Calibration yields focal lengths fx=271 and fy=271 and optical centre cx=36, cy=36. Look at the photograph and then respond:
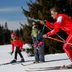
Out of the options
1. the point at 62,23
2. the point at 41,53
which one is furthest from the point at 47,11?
the point at 62,23

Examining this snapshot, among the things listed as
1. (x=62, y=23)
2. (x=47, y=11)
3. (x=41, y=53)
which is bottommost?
(x=41, y=53)

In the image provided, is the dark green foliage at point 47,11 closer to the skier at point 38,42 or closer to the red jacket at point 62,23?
the skier at point 38,42

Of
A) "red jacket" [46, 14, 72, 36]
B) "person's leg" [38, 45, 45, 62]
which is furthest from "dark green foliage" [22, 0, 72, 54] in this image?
"red jacket" [46, 14, 72, 36]

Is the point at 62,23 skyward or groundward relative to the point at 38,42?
skyward

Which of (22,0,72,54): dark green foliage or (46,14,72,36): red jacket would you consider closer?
(46,14,72,36): red jacket

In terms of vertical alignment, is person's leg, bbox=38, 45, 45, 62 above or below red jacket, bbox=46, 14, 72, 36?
below

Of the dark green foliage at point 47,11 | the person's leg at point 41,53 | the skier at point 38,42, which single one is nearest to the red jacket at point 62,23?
the skier at point 38,42

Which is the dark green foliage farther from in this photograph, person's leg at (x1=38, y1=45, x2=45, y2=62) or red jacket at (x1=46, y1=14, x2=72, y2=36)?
red jacket at (x1=46, y1=14, x2=72, y2=36)

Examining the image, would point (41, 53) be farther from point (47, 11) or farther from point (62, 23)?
point (47, 11)

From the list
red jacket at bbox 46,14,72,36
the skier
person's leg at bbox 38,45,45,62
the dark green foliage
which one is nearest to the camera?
red jacket at bbox 46,14,72,36

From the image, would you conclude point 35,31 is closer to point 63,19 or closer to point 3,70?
point 3,70

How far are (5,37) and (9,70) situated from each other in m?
51.7

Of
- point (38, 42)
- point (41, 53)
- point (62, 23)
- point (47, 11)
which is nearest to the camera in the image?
point (62, 23)

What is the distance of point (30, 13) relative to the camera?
21.2 meters
